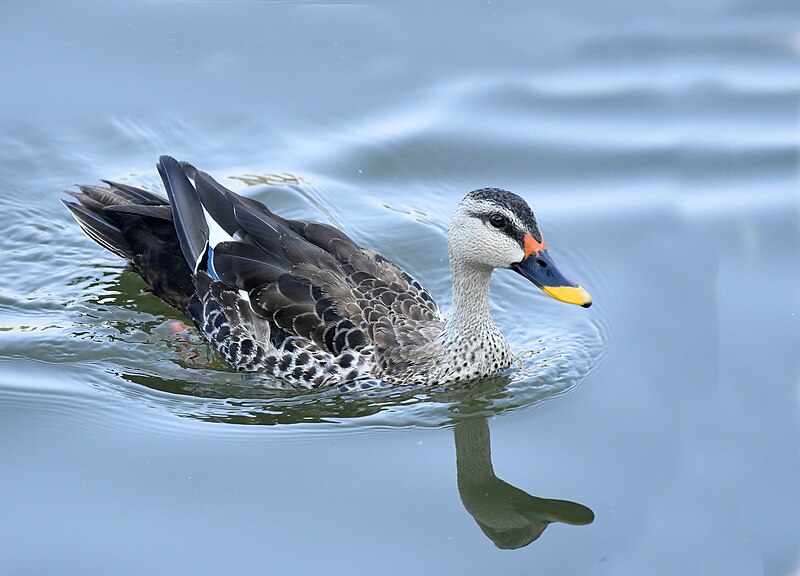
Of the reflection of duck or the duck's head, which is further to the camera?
the duck's head

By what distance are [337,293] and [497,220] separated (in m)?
1.10

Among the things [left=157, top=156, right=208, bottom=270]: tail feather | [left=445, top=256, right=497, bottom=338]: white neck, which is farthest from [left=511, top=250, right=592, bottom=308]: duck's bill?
[left=157, top=156, right=208, bottom=270]: tail feather

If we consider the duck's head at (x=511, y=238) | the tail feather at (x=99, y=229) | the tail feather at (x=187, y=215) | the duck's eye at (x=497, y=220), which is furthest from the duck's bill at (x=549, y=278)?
the tail feather at (x=99, y=229)

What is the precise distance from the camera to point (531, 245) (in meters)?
7.31

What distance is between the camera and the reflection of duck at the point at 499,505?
6.71m

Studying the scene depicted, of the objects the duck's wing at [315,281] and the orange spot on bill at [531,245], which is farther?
the duck's wing at [315,281]

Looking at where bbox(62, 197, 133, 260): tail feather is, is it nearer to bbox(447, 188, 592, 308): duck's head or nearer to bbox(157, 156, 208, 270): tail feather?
bbox(157, 156, 208, 270): tail feather

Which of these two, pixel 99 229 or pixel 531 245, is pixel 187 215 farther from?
pixel 531 245

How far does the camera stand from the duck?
7387mm

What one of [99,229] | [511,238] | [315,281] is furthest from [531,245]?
[99,229]

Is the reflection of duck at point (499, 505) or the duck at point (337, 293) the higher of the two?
the duck at point (337, 293)

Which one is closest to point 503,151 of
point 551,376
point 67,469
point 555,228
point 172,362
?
point 555,228

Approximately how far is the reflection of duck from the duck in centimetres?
65

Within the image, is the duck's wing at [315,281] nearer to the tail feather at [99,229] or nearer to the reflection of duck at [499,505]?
Result: the tail feather at [99,229]
